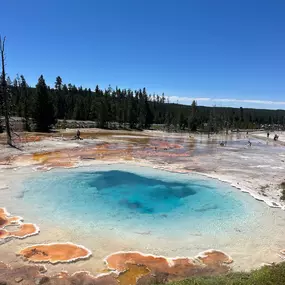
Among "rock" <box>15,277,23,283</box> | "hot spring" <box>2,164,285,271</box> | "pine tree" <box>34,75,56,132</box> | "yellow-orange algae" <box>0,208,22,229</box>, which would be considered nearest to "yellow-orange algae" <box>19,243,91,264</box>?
"hot spring" <box>2,164,285,271</box>

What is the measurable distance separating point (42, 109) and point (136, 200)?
38.4 meters

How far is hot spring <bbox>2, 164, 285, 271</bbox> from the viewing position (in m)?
9.21

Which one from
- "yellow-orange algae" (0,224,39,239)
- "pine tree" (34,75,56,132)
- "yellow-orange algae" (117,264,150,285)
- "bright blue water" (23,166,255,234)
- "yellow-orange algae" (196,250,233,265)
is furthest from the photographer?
"pine tree" (34,75,56,132)

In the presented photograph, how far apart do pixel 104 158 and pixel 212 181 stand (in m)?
10.4

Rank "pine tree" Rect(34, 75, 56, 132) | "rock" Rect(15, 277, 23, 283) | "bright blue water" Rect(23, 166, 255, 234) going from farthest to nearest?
"pine tree" Rect(34, 75, 56, 132) → "bright blue water" Rect(23, 166, 255, 234) → "rock" Rect(15, 277, 23, 283)

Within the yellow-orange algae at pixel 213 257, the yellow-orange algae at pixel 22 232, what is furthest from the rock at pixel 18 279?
the yellow-orange algae at pixel 213 257

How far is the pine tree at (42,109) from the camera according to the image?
48.3m

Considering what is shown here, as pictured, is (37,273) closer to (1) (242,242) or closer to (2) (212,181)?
(1) (242,242)

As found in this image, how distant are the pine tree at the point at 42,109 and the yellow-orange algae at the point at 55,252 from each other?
42.8m

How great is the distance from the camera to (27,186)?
15.5 meters

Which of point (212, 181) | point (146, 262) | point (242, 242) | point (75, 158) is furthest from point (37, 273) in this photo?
point (75, 158)

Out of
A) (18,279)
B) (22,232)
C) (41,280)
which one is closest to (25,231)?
(22,232)

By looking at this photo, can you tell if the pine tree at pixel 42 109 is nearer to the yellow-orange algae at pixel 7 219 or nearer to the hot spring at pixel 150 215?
the hot spring at pixel 150 215

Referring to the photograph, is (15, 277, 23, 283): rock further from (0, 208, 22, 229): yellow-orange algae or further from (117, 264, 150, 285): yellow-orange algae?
(0, 208, 22, 229): yellow-orange algae
